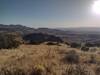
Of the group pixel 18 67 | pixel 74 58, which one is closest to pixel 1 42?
pixel 74 58

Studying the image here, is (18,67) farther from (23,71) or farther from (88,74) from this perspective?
(88,74)

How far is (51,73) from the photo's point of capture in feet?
29.6

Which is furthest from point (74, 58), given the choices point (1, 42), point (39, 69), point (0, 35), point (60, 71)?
point (0, 35)

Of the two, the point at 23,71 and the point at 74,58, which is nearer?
the point at 23,71

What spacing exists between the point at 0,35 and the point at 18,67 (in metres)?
24.8

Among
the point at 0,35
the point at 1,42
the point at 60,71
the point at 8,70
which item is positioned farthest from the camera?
the point at 0,35

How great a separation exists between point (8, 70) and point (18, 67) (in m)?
0.55

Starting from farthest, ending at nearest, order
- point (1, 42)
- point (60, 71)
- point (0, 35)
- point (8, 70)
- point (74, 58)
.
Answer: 1. point (0, 35)
2. point (1, 42)
3. point (74, 58)
4. point (60, 71)
5. point (8, 70)

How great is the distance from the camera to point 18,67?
9023 mm

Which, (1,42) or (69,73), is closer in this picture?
(69,73)

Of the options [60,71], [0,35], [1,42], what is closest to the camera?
[60,71]

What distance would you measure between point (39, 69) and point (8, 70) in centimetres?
136

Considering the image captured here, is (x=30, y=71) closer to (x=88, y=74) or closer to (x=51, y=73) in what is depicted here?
(x=51, y=73)

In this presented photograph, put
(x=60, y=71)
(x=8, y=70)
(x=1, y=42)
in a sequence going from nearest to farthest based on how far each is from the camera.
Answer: (x=8, y=70)
(x=60, y=71)
(x=1, y=42)
